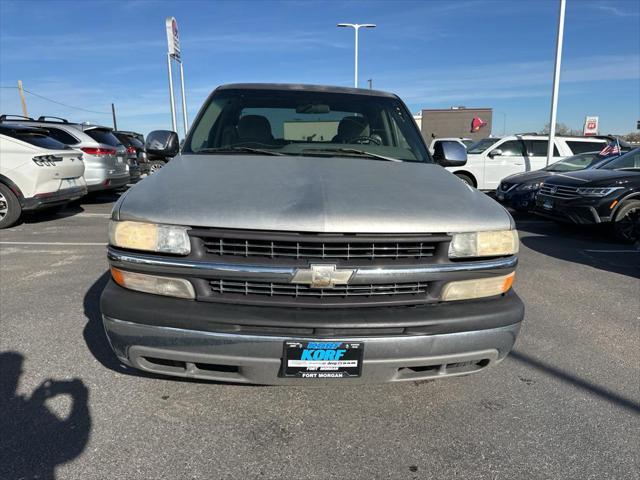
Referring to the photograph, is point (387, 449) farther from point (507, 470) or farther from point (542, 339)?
point (542, 339)

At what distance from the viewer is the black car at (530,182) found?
900 centimetres

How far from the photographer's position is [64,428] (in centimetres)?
226

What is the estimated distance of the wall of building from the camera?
37.3 m

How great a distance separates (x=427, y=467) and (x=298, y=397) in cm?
82

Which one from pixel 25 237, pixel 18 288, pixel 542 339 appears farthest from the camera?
pixel 25 237

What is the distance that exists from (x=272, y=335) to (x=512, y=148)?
12.1 meters

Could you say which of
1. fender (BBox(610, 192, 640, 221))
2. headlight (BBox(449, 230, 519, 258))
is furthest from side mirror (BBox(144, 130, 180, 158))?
fender (BBox(610, 192, 640, 221))

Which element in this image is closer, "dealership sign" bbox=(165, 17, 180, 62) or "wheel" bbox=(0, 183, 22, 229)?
"wheel" bbox=(0, 183, 22, 229)

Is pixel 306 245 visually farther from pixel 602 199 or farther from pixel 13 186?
pixel 13 186

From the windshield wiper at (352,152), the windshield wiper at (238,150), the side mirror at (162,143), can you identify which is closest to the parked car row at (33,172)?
the side mirror at (162,143)

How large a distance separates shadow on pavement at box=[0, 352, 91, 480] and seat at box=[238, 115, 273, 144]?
201 cm

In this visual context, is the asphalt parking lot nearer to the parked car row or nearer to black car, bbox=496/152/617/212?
the parked car row

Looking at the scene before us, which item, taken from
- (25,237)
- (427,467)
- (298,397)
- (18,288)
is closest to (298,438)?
(298,397)

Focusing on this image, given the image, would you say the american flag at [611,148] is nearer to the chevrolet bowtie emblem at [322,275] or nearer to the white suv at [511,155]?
the white suv at [511,155]
